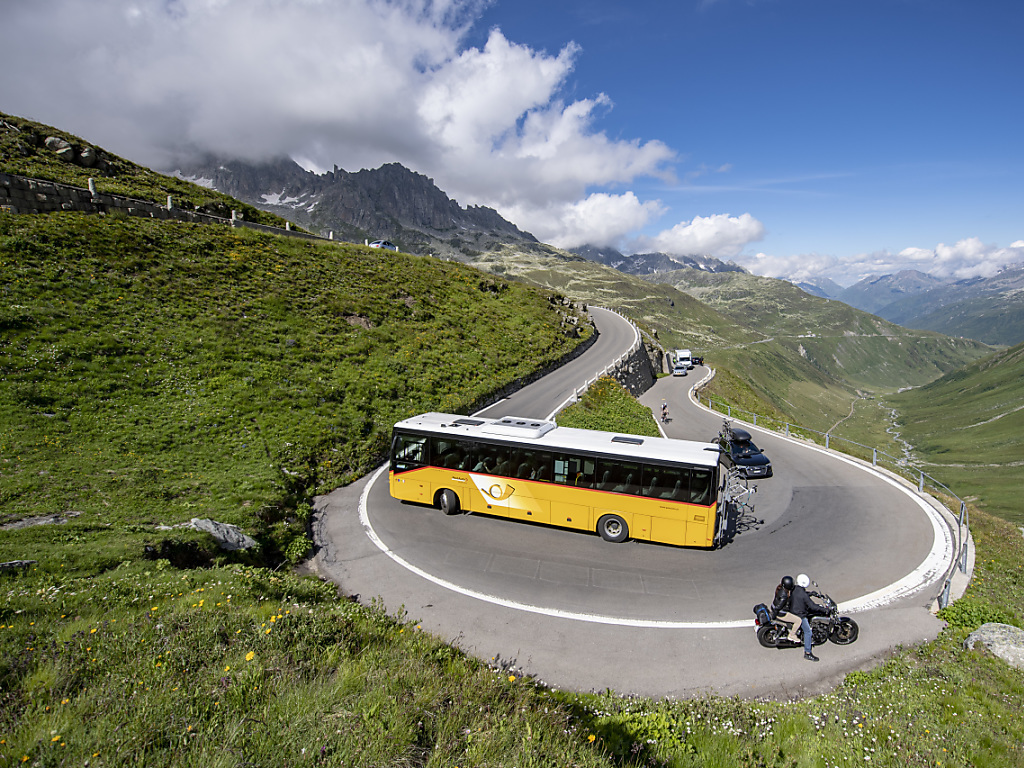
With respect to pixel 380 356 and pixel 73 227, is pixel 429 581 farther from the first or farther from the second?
pixel 73 227

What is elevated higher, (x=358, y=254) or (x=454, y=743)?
(x=358, y=254)

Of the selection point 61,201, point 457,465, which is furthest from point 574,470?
point 61,201

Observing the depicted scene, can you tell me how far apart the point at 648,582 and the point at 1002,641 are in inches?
323

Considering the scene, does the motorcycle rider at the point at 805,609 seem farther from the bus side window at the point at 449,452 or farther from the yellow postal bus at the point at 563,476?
the bus side window at the point at 449,452

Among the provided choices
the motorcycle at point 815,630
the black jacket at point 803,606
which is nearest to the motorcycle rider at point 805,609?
the black jacket at point 803,606

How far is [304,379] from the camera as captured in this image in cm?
2838

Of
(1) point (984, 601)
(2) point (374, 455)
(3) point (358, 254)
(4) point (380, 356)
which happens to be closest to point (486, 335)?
(4) point (380, 356)

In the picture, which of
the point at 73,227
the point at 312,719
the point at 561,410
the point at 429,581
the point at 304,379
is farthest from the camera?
the point at 561,410

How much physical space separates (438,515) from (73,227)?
1358 inches

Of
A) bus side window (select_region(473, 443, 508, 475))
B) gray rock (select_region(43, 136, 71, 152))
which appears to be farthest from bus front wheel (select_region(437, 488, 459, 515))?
gray rock (select_region(43, 136, 71, 152))

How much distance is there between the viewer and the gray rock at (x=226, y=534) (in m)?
14.6

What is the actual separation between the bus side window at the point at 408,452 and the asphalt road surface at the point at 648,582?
1998mm

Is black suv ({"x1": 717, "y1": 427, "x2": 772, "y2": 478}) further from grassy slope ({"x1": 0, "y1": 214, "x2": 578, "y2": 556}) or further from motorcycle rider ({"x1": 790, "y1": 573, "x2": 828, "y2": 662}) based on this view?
grassy slope ({"x1": 0, "y1": 214, "x2": 578, "y2": 556})

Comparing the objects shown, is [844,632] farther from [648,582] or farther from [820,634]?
[648,582]
